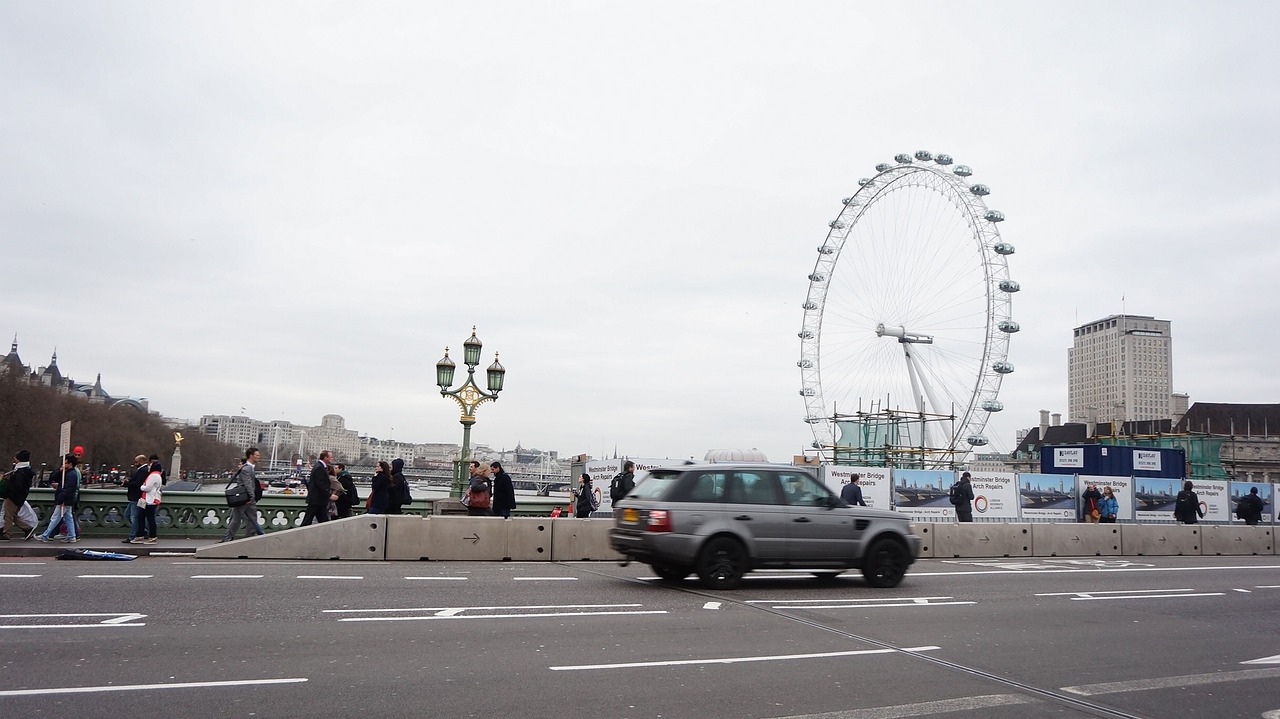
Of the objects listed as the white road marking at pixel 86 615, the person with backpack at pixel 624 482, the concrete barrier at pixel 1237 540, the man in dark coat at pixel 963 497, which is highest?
the person with backpack at pixel 624 482

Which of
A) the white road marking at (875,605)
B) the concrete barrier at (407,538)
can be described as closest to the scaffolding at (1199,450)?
the white road marking at (875,605)

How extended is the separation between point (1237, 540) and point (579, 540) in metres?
18.8

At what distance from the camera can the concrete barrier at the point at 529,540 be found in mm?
16797

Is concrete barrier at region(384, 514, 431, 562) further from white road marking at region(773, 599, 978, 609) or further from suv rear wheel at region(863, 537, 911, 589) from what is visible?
suv rear wheel at region(863, 537, 911, 589)

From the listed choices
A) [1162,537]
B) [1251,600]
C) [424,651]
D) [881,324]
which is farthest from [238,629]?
[881,324]

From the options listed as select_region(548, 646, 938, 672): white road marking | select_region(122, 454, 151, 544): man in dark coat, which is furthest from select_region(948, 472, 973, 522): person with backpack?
select_region(122, 454, 151, 544): man in dark coat

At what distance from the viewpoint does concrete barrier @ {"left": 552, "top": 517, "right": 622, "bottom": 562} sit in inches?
674

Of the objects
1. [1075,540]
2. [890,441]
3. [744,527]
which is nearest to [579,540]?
[744,527]

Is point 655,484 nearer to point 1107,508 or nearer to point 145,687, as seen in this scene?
point 145,687

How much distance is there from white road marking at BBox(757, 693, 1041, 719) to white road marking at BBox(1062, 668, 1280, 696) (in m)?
0.71

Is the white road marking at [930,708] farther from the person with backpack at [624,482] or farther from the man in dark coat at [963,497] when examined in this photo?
the man in dark coat at [963,497]

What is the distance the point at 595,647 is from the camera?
845 cm

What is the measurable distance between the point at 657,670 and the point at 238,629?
4068 mm

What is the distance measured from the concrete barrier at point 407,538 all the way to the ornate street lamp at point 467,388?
10051 mm
